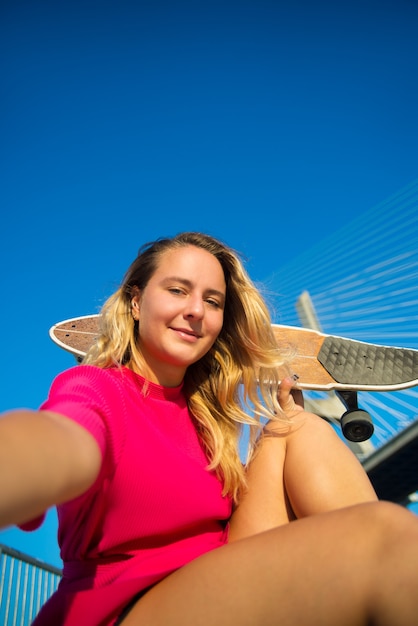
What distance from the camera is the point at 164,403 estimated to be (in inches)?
64.4

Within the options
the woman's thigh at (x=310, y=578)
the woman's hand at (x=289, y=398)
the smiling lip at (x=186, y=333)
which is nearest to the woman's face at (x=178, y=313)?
the smiling lip at (x=186, y=333)

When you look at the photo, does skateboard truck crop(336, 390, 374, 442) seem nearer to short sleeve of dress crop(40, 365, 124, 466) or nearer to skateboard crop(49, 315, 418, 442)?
skateboard crop(49, 315, 418, 442)

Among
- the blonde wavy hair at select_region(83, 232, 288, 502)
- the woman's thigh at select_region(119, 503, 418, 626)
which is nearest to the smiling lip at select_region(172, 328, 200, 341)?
the blonde wavy hair at select_region(83, 232, 288, 502)

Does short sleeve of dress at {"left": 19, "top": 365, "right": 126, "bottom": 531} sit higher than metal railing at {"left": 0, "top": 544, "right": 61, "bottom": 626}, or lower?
higher

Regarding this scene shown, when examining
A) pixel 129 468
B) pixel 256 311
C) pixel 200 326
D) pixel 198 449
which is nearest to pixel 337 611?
pixel 129 468

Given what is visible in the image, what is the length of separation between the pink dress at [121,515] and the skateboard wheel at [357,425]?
2008 millimetres

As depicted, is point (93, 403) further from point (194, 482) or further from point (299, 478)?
point (299, 478)

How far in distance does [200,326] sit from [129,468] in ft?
1.93

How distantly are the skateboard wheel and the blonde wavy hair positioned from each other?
4.65ft

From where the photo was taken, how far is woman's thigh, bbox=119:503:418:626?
0.80m

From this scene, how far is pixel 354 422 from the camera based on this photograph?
127 inches

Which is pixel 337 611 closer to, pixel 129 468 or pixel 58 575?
pixel 129 468

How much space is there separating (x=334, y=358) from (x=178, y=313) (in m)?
2.09

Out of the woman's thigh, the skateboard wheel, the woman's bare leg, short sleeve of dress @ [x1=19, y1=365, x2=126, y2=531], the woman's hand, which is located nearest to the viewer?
the woman's thigh
